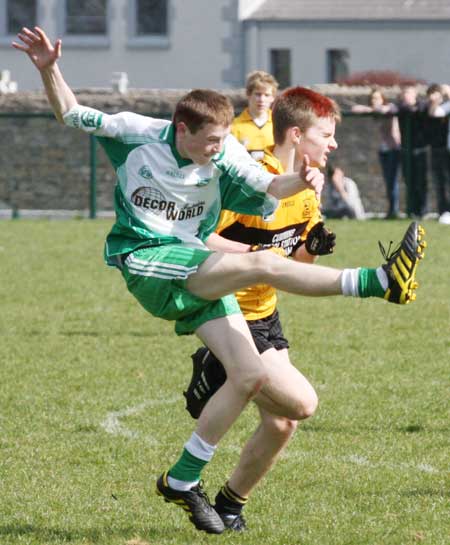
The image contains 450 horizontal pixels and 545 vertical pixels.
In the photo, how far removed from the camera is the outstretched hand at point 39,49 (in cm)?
657

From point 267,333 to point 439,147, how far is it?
1627 centimetres

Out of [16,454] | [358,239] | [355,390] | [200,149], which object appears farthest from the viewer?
[358,239]

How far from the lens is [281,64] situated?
1763 inches

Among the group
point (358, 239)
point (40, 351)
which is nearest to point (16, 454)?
point (40, 351)

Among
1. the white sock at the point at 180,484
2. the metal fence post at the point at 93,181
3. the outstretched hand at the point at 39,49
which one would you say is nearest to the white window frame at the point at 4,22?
the metal fence post at the point at 93,181

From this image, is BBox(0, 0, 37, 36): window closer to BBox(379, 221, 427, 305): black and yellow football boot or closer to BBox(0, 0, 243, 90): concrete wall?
BBox(0, 0, 243, 90): concrete wall

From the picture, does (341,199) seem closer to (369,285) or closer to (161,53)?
(369,285)

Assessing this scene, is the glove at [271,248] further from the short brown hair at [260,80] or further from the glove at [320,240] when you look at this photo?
the short brown hair at [260,80]

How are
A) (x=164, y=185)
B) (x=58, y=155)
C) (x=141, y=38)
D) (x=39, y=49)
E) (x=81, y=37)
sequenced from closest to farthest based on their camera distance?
(x=164, y=185)
(x=39, y=49)
(x=58, y=155)
(x=141, y=38)
(x=81, y=37)

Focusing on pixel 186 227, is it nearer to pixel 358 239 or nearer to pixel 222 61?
pixel 358 239

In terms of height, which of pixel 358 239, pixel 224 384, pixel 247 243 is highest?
pixel 247 243

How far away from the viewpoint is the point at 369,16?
145ft

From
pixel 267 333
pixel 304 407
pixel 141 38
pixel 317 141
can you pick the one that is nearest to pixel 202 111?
pixel 317 141

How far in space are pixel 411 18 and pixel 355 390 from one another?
116ft
